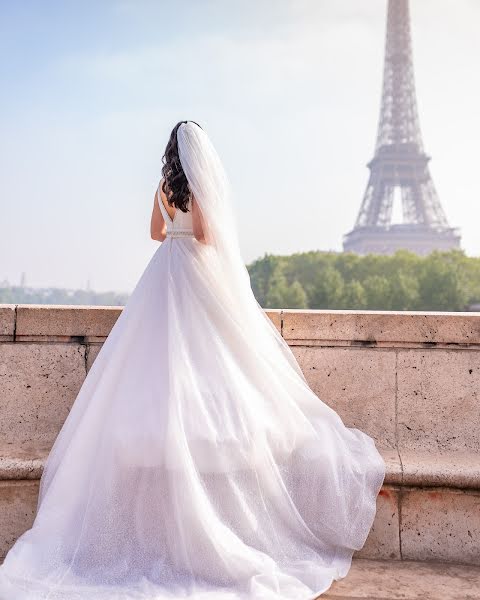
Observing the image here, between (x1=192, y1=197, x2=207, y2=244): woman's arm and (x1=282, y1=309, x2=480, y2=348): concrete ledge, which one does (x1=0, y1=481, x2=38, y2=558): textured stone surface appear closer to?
(x1=192, y1=197, x2=207, y2=244): woman's arm

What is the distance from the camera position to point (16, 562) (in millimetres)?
3295

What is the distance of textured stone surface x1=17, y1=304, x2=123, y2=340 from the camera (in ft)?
15.3

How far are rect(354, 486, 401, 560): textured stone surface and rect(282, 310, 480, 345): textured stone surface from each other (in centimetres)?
99

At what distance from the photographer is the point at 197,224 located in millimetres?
3998

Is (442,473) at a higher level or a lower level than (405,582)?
higher

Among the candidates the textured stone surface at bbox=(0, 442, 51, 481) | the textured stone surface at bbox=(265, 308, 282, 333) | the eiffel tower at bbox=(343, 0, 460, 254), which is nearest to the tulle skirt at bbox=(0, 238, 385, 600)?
the textured stone surface at bbox=(0, 442, 51, 481)

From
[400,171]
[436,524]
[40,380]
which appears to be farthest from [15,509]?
[400,171]

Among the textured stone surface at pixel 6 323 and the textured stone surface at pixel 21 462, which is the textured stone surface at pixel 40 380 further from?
the textured stone surface at pixel 21 462

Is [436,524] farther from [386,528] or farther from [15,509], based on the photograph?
[15,509]

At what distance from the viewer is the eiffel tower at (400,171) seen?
67.1 meters

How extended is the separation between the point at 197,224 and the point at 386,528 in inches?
71.6

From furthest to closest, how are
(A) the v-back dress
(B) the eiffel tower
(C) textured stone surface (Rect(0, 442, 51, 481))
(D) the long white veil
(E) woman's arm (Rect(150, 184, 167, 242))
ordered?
(B) the eiffel tower, (E) woman's arm (Rect(150, 184, 167, 242)), (C) textured stone surface (Rect(0, 442, 51, 481)), (D) the long white veil, (A) the v-back dress

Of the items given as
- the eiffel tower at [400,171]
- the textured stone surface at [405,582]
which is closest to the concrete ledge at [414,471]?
the textured stone surface at [405,582]

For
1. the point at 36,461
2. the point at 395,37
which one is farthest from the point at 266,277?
the point at 36,461
